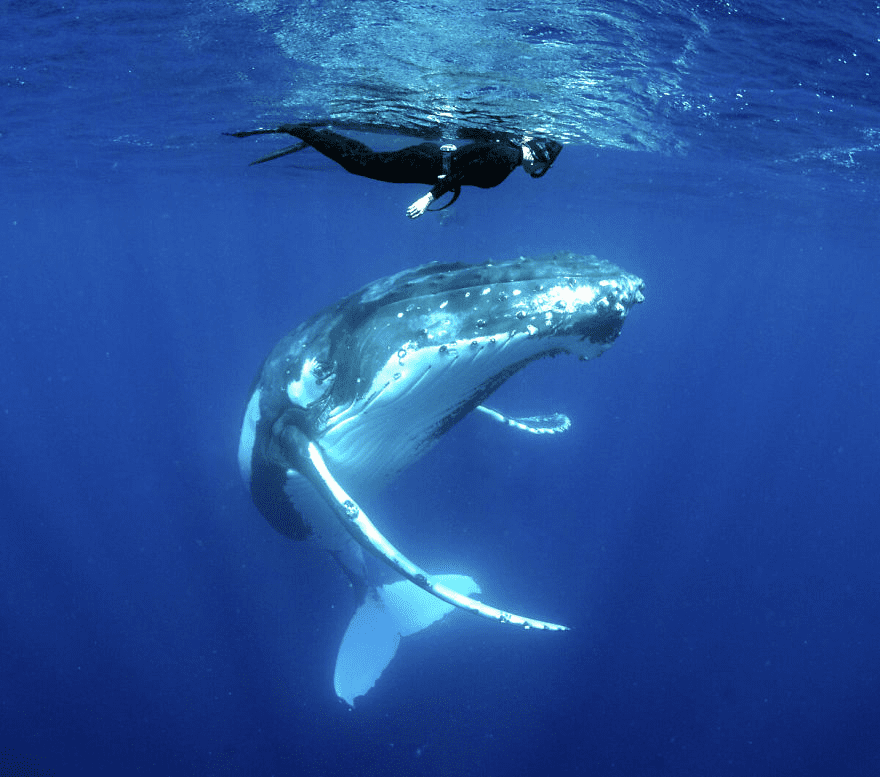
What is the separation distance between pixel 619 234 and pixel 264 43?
4092 cm

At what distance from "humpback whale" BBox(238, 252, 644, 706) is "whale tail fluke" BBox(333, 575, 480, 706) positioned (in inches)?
137

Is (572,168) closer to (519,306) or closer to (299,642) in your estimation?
(299,642)

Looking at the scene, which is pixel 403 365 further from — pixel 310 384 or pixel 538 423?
pixel 538 423

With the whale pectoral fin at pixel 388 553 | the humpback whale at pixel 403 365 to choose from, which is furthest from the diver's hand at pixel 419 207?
the whale pectoral fin at pixel 388 553

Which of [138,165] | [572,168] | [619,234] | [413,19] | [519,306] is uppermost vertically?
[413,19]

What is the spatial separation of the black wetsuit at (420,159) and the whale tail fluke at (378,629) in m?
5.63

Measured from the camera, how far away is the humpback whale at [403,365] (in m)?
4.83

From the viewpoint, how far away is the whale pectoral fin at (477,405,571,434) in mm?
8617

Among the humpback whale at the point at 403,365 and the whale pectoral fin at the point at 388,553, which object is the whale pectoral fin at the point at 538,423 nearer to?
the humpback whale at the point at 403,365

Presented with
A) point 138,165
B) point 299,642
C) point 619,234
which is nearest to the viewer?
point 299,642

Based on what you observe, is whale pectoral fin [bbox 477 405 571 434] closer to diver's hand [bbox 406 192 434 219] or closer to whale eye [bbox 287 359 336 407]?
whale eye [bbox 287 359 336 407]

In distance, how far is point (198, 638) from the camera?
1377 cm

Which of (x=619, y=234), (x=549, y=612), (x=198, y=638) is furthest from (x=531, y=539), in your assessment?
(x=619, y=234)

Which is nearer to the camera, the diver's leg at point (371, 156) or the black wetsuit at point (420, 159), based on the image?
the black wetsuit at point (420, 159)
